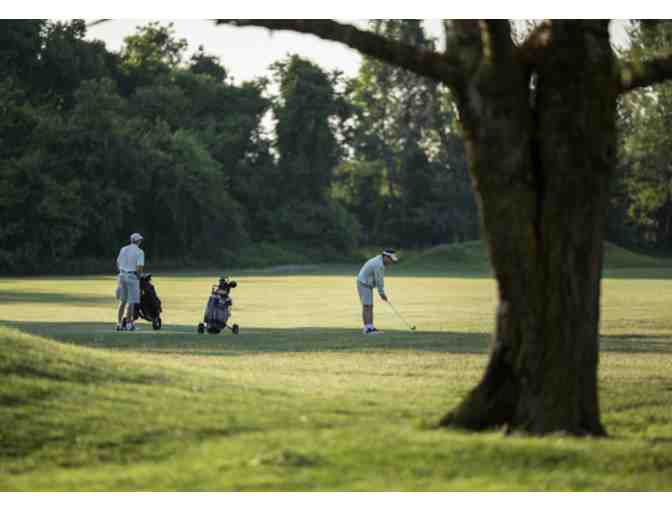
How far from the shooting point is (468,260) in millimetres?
85062

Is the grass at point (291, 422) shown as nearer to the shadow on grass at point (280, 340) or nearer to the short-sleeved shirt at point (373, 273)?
the shadow on grass at point (280, 340)

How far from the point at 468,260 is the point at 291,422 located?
74.4 meters

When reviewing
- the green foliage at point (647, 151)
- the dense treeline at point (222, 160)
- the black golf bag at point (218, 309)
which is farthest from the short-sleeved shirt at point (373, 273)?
the green foliage at point (647, 151)

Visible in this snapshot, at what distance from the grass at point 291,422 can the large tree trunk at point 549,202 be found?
23.8 inches

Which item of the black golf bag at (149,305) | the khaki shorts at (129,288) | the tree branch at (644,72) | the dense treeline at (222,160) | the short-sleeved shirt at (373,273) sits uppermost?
the dense treeline at (222,160)

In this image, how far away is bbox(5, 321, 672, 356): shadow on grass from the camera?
72.0 ft

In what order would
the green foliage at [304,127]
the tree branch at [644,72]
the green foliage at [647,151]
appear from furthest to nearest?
the green foliage at [304,127] → the green foliage at [647,151] → the tree branch at [644,72]

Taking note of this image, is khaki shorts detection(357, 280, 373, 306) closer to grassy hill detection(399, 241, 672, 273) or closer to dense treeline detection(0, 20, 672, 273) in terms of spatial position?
dense treeline detection(0, 20, 672, 273)

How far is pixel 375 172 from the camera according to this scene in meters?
110

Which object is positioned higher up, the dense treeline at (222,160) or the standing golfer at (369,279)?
the dense treeline at (222,160)

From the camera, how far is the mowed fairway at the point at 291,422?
909 cm

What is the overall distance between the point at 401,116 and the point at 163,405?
3993 inches

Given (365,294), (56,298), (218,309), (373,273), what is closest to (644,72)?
(373,273)

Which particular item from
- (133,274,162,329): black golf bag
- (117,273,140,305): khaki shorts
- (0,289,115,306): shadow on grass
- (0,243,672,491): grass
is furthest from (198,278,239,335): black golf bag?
(0,289,115,306): shadow on grass
